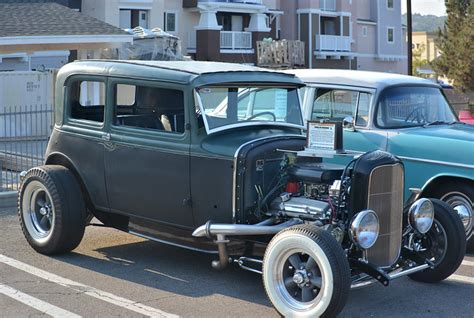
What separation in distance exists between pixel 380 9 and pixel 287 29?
9.47 meters

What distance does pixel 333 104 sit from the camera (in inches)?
385

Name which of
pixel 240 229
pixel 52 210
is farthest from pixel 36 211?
pixel 240 229

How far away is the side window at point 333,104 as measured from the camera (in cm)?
961

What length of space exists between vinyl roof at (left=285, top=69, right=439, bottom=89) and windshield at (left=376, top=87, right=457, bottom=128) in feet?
0.32

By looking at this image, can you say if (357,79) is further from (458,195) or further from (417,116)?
(458,195)

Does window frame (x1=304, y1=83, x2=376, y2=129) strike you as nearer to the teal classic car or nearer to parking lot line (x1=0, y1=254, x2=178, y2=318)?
the teal classic car

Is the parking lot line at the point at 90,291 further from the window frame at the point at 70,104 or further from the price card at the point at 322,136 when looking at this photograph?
the price card at the point at 322,136

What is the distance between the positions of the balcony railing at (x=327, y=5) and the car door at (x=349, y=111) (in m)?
38.3

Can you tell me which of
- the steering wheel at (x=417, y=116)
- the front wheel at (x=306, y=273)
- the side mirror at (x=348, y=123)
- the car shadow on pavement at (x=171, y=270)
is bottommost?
the car shadow on pavement at (x=171, y=270)

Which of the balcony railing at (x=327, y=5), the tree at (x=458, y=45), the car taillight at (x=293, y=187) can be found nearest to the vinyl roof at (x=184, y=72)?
the car taillight at (x=293, y=187)

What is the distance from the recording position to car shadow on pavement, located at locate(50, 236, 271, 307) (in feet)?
22.6

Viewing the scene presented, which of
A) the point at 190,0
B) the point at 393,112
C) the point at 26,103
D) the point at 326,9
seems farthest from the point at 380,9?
the point at 393,112

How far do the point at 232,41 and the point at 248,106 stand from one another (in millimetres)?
33632

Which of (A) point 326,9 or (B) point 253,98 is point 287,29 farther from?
(B) point 253,98
